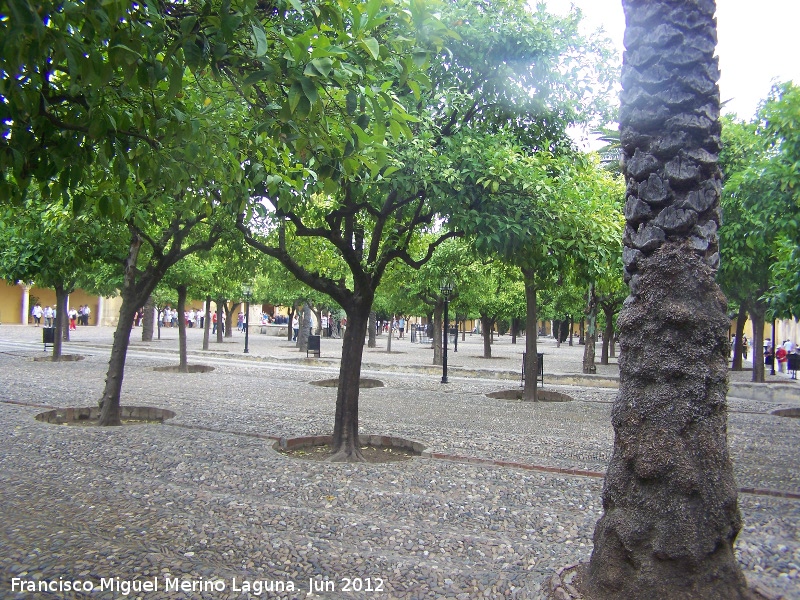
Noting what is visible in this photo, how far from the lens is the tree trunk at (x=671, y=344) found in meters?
3.79

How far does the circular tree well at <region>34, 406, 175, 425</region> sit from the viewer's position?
Answer: 412 inches

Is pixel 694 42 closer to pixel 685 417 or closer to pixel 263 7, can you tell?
pixel 685 417

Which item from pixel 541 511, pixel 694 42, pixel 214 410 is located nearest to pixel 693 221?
pixel 694 42

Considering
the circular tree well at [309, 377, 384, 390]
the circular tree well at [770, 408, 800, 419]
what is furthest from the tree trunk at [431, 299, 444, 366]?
the circular tree well at [770, 408, 800, 419]

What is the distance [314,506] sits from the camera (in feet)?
19.6

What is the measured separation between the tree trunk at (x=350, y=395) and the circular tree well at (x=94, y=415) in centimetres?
400

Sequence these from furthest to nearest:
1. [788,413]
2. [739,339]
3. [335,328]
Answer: [335,328] < [739,339] < [788,413]

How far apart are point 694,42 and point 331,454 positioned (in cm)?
620

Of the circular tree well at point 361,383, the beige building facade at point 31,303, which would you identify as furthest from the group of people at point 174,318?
the circular tree well at point 361,383

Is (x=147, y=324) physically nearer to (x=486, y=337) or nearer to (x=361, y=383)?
(x=486, y=337)

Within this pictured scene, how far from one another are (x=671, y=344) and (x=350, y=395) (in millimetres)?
5110

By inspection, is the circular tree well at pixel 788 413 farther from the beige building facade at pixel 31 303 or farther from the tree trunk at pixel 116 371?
the beige building facade at pixel 31 303

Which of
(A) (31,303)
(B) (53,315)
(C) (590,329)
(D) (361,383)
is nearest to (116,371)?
(D) (361,383)

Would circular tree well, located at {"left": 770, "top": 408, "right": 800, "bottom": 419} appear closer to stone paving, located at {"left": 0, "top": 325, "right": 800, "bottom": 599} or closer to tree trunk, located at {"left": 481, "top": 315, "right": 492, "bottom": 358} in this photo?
stone paving, located at {"left": 0, "top": 325, "right": 800, "bottom": 599}
